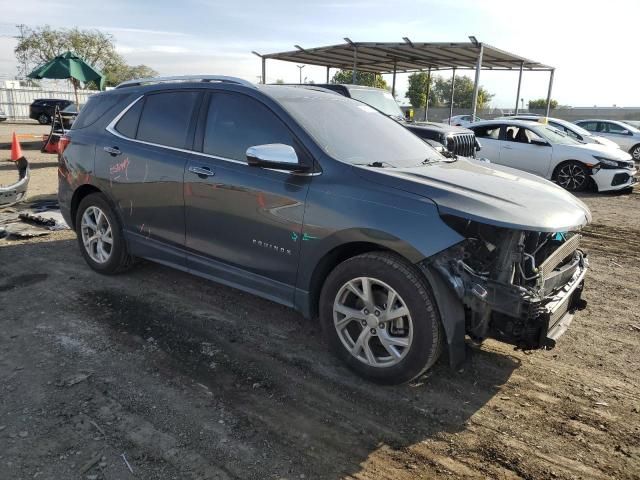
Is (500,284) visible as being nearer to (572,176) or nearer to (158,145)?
(158,145)

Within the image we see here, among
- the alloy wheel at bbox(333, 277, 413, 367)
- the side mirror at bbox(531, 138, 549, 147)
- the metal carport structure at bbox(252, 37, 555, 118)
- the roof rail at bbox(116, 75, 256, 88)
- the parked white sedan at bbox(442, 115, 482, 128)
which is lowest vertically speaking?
the alloy wheel at bbox(333, 277, 413, 367)

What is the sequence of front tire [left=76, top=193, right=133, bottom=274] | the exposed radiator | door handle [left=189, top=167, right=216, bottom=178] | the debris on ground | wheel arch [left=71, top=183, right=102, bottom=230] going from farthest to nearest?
1. the debris on ground
2. wheel arch [left=71, top=183, right=102, bottom=230]
3. front tire [left=76, top=193, right=133, bottom=274]
4. door handle [left=189, top=167, right=216, bottom=178]
5. the exposed radiator

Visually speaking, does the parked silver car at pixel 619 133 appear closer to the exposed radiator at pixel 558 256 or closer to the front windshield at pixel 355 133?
the front windshield at pixel 355 133

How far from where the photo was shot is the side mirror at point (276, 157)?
11.0 ft

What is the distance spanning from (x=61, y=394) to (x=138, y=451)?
82 cm

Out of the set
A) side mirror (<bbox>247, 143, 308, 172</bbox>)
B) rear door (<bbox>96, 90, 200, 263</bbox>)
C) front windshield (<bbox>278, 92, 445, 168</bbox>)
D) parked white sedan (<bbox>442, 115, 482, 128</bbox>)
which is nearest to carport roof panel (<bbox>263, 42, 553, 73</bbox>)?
parked white sedan (<bbox>442, 115, 482, 128</bbox>)

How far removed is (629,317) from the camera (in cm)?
449

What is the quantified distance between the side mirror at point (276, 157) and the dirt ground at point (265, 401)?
136 cm

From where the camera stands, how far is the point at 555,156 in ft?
38.5

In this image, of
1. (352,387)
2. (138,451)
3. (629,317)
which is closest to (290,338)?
(352,387)

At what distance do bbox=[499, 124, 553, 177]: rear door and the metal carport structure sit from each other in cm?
555

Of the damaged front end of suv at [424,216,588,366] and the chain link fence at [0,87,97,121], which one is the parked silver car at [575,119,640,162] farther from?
the chain link fence at [0,87,97,121]

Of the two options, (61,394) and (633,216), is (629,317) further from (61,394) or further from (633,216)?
(633,216)

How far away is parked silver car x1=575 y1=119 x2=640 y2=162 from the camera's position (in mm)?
19141
